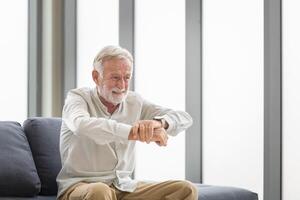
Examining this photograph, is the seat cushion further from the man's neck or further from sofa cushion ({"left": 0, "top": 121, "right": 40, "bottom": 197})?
sofa cushion ({"left": 0, "top": 121, "right": 40, "bottom": 197})

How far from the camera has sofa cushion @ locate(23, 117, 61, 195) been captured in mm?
3258

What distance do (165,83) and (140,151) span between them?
1.91ft

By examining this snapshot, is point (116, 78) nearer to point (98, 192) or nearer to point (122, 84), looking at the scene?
point (122, 84)

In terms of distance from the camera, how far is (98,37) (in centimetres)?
500

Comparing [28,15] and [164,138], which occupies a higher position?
[28,15]

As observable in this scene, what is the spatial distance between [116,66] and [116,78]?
6 centimetres

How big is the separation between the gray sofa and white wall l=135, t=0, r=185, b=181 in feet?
3.33

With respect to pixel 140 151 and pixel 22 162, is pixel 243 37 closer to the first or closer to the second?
pixel 140 151

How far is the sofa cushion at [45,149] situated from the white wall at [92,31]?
5.22 feet

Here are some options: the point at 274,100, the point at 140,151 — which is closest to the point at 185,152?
the point at 140,151

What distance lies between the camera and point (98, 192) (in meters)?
2.39

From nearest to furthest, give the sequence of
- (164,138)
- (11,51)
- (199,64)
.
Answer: (164,138)
(199,64)
(11,51)

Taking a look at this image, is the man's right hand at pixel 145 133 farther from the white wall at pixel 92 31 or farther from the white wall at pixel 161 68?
the white wall at pixel 92 31
